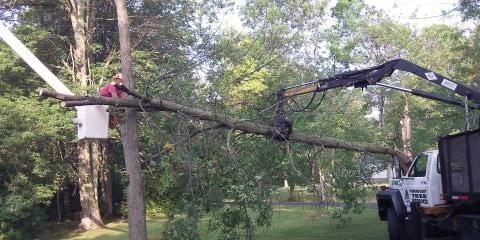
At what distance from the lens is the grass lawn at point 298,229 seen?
14.5 meters

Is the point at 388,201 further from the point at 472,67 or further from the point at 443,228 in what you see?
the point at 472,67

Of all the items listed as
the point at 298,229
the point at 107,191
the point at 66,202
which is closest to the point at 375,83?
the point at 298,229

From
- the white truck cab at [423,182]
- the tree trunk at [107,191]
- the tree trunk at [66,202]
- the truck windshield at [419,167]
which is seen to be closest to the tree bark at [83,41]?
the tree trunk at [107,191]

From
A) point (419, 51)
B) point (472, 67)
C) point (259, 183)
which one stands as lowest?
point (259, 183)

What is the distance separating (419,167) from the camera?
10.9m

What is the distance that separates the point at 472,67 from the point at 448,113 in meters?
2.03

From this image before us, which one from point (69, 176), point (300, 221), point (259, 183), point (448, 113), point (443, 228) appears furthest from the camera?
point (69, 176)

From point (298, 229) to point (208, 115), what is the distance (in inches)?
337

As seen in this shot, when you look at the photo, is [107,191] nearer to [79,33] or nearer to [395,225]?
[79,33]

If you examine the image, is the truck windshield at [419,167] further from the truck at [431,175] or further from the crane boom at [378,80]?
the crane boom at [378,80]

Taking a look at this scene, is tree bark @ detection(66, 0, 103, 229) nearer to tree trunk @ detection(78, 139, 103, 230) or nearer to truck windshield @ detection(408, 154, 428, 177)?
tree trunk @ detection(78, 139, 103, 230)

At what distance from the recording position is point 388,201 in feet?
40.5

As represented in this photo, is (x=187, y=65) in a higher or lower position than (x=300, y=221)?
higher

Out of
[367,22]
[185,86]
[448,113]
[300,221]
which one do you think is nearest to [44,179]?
[300,221]
